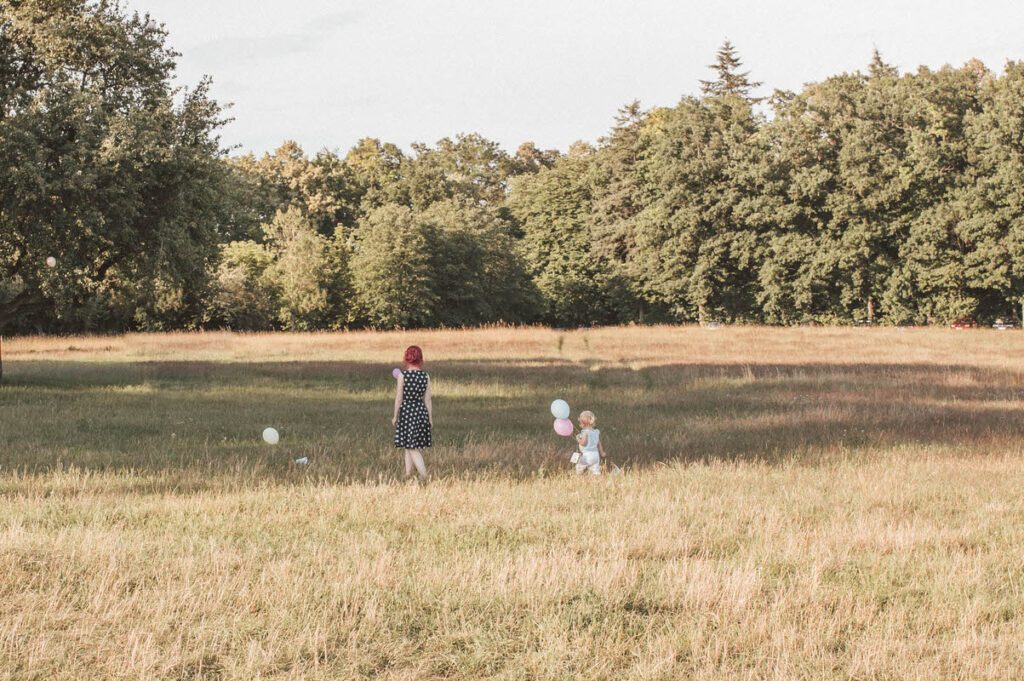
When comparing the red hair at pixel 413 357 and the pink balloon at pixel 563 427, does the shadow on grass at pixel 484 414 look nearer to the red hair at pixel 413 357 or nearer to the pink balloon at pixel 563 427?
the pink balloon at pixel 563 427

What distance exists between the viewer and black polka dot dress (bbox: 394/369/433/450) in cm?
1259

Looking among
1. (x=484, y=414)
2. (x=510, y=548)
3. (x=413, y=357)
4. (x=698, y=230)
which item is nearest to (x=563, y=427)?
(x=413, y=357)

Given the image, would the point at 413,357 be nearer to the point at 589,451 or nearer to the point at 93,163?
the point at 589,451

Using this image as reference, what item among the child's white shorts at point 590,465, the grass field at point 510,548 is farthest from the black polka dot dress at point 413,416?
the child's white shorts at point 590,465

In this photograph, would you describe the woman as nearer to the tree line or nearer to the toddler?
the toddler

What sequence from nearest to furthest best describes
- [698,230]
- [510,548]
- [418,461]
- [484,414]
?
[510,548] < [418,461] < [484,414] < [698,230]

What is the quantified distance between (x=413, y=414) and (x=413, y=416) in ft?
0.15

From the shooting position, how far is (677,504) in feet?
34.8

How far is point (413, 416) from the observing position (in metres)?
12.7

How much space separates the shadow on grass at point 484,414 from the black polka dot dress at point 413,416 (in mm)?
569

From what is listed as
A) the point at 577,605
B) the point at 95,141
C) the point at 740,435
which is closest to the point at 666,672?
the point at 577,605

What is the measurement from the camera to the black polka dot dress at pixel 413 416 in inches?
496

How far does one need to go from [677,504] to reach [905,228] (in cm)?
6588

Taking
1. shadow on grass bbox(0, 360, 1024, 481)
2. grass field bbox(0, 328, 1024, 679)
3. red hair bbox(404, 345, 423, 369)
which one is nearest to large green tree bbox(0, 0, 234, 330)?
shadow on grass bbox(0, 360, 1024, 481)
